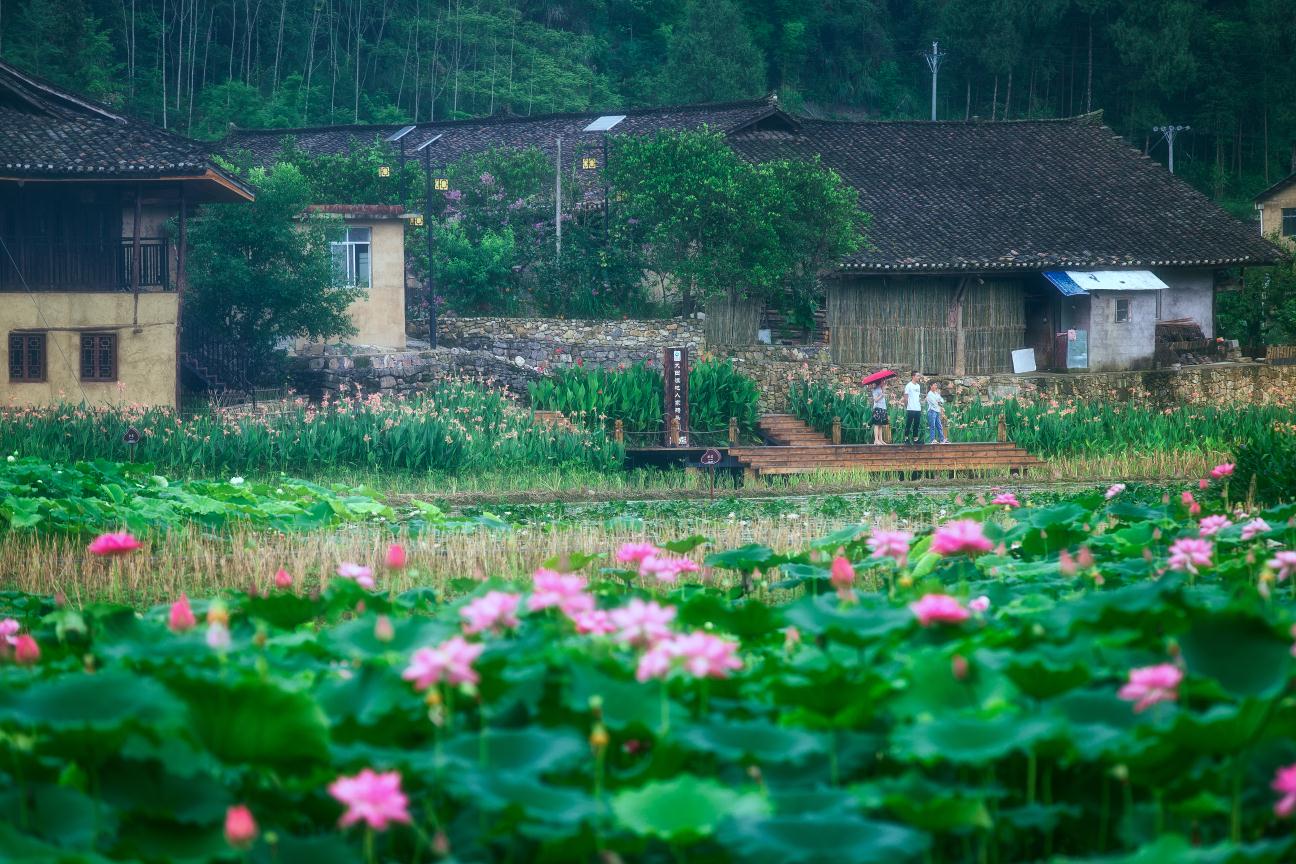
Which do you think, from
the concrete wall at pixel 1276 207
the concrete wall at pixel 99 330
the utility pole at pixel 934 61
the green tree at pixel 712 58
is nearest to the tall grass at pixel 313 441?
the concrete wall at pixel 99 330

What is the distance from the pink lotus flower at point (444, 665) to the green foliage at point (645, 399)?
16.7 m

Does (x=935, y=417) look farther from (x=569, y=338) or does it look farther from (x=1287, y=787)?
(x=1287, y=787)

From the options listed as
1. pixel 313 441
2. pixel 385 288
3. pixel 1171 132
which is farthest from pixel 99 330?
pixel 1171 132

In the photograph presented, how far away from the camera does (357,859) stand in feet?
10.9

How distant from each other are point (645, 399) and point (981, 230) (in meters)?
11.5

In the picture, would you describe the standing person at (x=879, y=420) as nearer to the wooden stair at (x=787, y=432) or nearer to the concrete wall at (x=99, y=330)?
the wooden stair at (x=787, y=432)

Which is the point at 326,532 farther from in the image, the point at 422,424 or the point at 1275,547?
the point at 1275,547

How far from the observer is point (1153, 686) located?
11.6 feet

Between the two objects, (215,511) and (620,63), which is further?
(620,63)

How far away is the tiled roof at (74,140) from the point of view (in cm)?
2241

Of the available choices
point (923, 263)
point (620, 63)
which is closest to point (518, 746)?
point (923, 263)

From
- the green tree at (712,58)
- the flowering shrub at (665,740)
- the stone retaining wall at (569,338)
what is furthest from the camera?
the green tree at (712,58)

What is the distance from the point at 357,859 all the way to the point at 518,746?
408 millimetres

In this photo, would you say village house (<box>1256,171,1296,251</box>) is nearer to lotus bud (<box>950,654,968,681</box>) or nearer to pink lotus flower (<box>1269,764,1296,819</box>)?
lotus bud (<box>950,654,968,681</box>)
